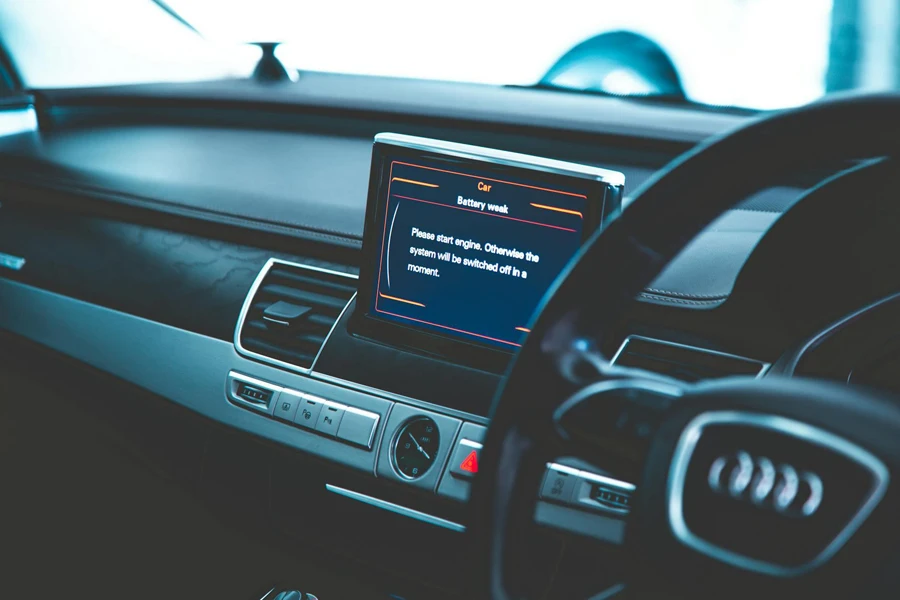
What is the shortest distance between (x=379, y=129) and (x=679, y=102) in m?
0.70

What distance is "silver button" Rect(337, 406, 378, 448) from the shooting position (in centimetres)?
148

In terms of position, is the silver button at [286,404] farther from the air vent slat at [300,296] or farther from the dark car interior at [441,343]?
the air vent slat at [300,296]

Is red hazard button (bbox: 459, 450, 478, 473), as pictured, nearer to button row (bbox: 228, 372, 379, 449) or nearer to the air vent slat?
button row (bbox: 228, 372, 379, 449)

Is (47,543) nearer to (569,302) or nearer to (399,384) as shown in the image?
(399,384)

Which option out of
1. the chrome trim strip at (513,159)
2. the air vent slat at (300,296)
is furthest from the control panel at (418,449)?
the chrome trim strip at (513,159)

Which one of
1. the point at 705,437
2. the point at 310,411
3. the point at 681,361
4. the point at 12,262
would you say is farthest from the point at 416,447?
the point at 12,262

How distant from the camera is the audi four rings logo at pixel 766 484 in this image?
0.72 metres

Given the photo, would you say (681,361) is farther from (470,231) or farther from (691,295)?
(470,231)

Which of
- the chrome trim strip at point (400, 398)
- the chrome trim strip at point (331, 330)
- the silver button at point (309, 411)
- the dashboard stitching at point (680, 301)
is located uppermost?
the dashboard stitching at point (680, 301)

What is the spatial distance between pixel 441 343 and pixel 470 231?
193 mm

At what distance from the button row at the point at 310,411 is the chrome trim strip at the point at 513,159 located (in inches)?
17.6

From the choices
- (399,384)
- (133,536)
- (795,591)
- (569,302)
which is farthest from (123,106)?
(795,591)

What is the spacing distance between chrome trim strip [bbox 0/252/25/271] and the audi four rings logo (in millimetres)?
1865

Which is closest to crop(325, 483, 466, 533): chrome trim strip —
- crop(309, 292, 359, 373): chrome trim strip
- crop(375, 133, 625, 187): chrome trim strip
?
crop(309, 292, 359, 373): chrome trim strip
